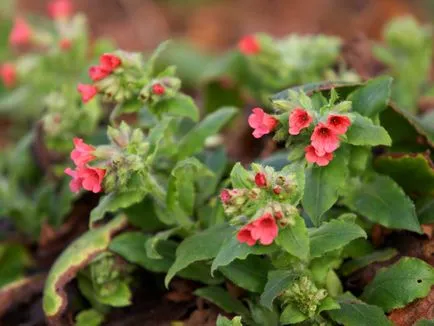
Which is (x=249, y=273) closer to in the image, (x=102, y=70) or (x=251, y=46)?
(x=102, y=70)

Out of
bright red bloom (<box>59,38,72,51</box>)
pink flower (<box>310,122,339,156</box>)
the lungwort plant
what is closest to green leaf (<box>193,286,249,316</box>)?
the lungwort plant

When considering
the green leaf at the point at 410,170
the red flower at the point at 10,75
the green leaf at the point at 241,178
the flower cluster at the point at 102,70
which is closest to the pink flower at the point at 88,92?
the flower cluster at the point at 102,70

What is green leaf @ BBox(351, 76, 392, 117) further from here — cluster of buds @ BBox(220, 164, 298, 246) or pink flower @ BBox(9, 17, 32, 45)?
pink flower @ BBox(9, 17, 32, 45)

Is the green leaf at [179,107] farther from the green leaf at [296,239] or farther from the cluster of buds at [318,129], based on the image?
the green leaf at [296,239]

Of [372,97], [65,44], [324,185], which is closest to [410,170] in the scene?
[372,97]

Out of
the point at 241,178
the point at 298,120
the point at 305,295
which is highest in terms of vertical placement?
the point at 298,120
